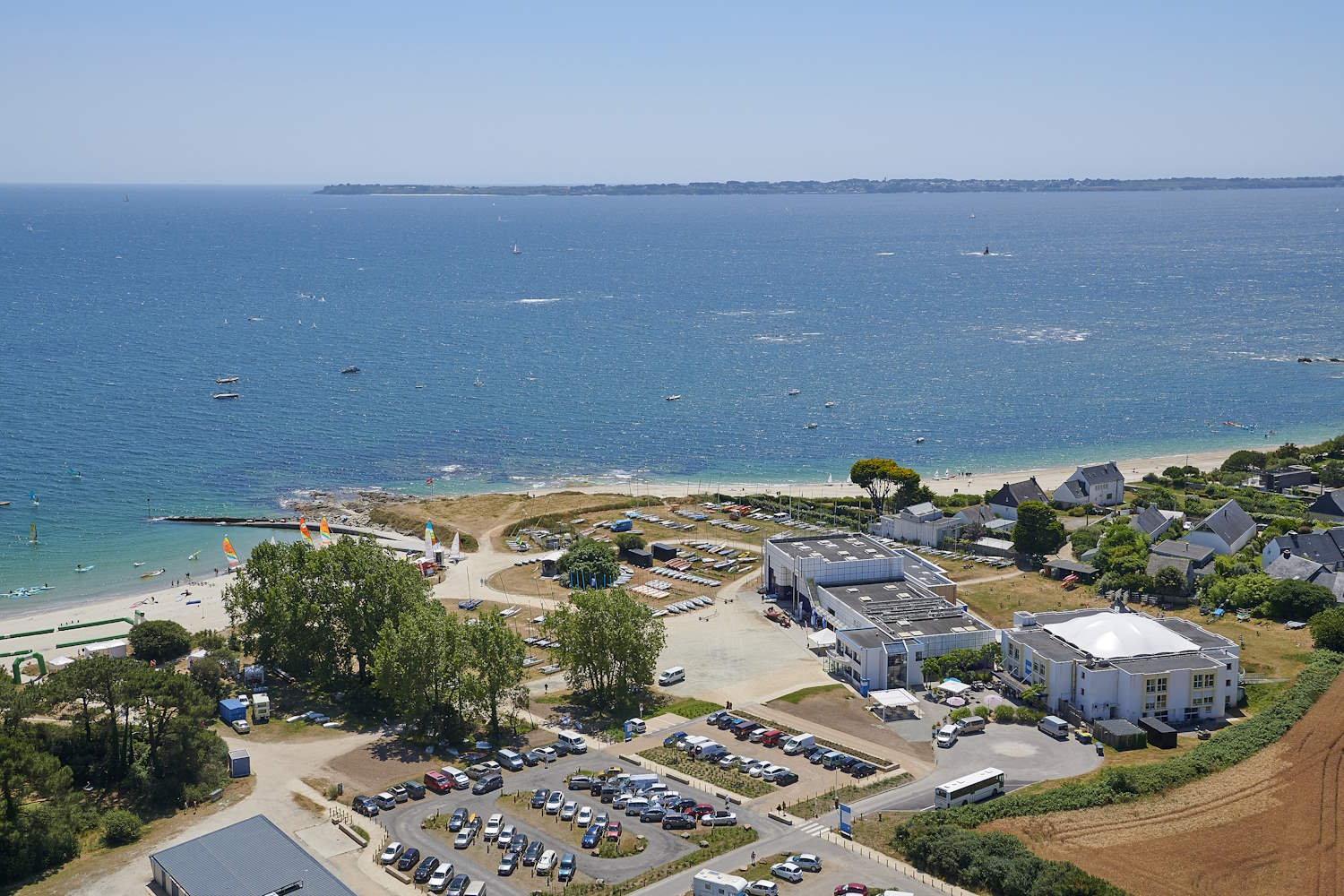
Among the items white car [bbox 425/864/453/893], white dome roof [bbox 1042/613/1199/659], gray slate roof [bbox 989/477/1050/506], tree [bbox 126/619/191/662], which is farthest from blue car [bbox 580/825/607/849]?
gray slate roof [bbox 989/477/1050/506]

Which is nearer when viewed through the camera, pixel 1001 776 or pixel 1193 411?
pixel 1001 776

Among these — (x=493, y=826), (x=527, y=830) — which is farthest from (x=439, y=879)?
(x=527, y=830)

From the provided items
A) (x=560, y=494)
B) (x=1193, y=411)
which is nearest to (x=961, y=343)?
(x=1193, y=411)

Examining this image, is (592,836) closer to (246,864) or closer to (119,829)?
(246,864)

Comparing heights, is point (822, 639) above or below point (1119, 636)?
below

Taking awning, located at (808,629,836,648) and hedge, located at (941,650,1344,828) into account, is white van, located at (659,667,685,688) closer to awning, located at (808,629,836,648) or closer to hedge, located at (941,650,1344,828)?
awning, located at (808,629,836,648)

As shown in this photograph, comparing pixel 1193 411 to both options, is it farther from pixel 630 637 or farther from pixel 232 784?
pixel 232 784

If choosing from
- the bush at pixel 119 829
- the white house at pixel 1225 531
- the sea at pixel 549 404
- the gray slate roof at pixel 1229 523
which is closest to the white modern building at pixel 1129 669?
the white house at pixel 1225 531

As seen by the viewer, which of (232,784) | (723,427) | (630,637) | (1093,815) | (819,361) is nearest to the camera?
(1093,815)
